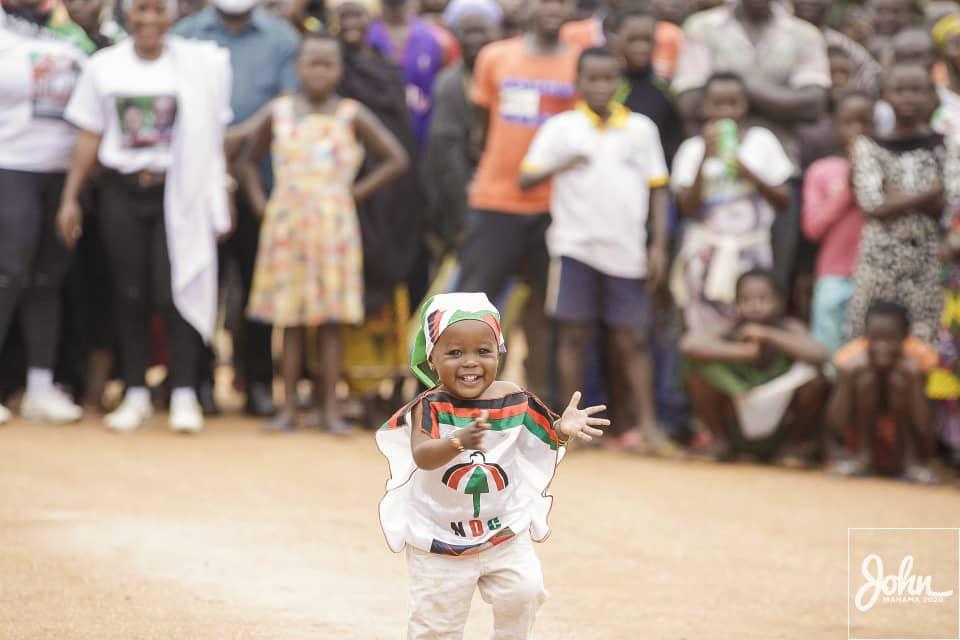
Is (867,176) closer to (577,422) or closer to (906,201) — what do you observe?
(906,201)

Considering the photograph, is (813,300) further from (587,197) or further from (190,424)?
(190,424)

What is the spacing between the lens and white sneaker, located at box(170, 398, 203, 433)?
8.33 m

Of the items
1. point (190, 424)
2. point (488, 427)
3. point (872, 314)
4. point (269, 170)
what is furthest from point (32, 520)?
point (872, 314)

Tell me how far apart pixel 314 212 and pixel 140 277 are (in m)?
1.02

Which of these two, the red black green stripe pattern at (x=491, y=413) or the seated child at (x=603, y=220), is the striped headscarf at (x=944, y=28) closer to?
the seated child at (x=603, y=220)

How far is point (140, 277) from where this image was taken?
27.6ft

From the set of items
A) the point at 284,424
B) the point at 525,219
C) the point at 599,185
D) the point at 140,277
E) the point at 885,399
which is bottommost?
the point at 284,424

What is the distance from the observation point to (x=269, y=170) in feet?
30.1

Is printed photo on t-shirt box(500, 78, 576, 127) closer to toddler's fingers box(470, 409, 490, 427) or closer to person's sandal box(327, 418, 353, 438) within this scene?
person's sandal box(327, 418, 353, 438)

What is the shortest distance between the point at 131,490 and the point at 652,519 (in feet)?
7.48

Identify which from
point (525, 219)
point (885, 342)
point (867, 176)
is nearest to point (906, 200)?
point (867, 176)

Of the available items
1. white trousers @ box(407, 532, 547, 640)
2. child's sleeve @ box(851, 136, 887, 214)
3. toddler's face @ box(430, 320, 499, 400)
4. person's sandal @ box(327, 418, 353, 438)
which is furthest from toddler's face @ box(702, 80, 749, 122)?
white trousers @ box(407, 532, 547, 640)

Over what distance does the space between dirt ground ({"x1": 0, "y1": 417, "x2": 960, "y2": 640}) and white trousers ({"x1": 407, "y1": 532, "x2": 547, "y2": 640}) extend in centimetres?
58

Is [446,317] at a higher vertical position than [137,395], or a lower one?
higher
